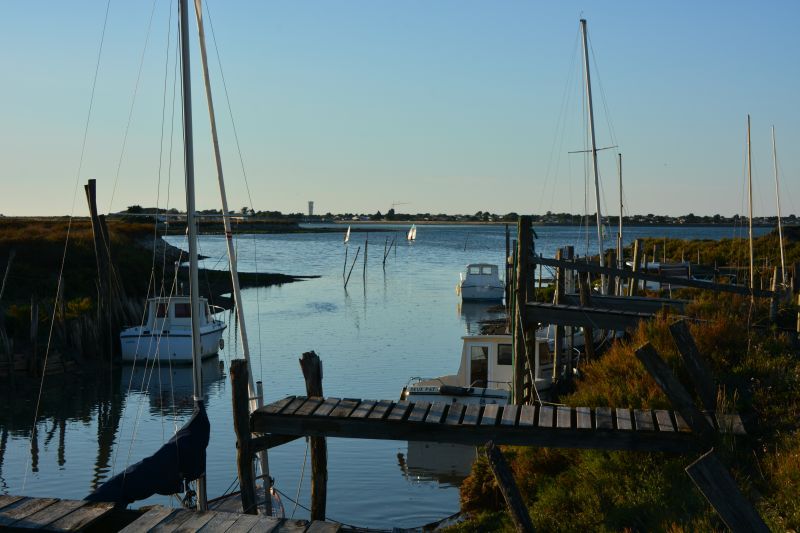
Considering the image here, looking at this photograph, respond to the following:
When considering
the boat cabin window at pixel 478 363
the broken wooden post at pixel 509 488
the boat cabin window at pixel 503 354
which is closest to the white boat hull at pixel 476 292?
the boat cabin window at pixel 478 363

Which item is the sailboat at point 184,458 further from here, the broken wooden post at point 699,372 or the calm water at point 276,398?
the broken wooden post at point 699,372

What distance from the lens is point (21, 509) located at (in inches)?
309

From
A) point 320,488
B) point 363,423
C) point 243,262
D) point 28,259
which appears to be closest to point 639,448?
point 363,423

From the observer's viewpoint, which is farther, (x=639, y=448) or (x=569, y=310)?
(x=569, y=310)

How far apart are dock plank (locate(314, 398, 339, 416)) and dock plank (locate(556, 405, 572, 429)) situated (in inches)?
93.3

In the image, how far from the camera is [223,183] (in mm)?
18109

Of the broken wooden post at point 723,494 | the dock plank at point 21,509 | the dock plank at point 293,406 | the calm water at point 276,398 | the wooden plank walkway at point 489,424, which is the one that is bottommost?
the calm water at point 276,398

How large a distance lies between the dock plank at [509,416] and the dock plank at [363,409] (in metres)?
1.40

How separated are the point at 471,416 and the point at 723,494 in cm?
418

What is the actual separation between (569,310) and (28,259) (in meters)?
Answer: 37.1

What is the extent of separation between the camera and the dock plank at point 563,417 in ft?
30.9

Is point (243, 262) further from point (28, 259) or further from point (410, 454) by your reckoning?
point (410, 454)

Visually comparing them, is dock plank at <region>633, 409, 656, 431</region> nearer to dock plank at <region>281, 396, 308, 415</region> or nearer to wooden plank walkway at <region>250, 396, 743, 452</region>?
wooden plank walkway at <region>250, 396, 743, 452</region>

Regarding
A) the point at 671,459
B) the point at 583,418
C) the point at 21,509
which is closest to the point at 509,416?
the point at 583,418
